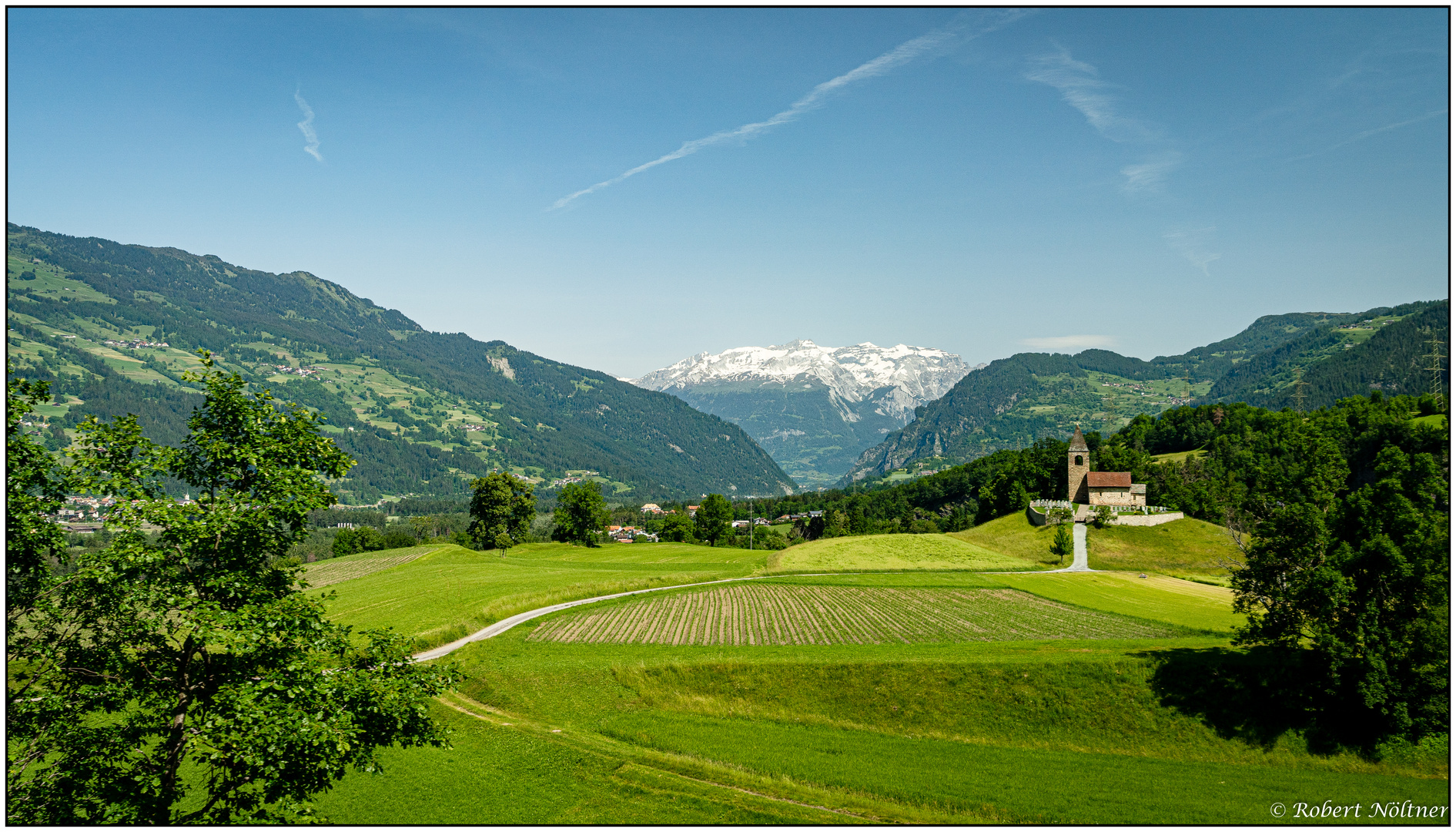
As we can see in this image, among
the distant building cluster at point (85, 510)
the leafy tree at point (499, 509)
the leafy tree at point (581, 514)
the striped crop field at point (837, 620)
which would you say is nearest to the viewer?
the distant building cluster at point (85, 510)

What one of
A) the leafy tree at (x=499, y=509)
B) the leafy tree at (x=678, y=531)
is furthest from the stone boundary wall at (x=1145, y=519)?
the leafy tree at (x=499, y=509)

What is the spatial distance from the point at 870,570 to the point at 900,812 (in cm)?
6957

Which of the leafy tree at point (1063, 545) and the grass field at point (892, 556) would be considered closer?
the grass field at point (892, 556)

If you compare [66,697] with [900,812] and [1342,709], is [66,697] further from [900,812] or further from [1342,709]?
[1342,709]

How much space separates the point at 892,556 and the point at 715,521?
63.6 metres

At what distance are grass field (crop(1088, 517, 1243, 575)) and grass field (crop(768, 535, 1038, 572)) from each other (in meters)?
13.3

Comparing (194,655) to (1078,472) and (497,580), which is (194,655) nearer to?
(497,580)

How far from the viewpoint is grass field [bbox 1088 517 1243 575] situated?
100938mm

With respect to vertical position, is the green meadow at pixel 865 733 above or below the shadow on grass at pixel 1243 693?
below

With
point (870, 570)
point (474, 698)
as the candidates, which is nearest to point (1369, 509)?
point (474, 698)

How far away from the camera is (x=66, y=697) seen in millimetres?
15297

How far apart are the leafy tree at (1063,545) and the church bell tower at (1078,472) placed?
2884 centimetres

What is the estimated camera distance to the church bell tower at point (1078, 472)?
13362 centimetres

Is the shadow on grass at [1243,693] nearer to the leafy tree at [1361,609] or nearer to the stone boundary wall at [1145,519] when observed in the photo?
the leafy tree at [1361,609]
